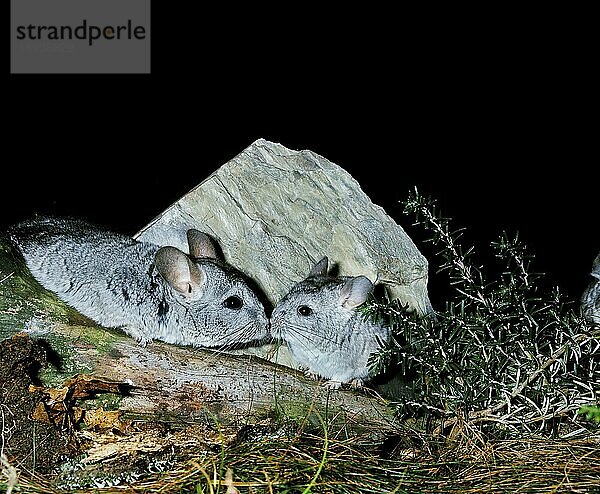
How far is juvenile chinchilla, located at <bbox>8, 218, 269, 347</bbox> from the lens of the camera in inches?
198

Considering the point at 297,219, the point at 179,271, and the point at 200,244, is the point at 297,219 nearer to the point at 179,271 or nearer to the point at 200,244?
the point at 200,244

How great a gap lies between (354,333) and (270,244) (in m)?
0.92

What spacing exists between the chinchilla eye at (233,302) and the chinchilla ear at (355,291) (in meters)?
0.71

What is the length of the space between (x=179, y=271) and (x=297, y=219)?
0.98 metres

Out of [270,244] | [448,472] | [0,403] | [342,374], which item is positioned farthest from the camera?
[270,244]

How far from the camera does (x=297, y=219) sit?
18.3 ft

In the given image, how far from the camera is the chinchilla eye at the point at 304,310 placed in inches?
204

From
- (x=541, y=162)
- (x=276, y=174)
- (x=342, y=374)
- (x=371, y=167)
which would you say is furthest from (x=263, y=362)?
(x=541, y=162)

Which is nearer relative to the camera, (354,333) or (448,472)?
(448,472)

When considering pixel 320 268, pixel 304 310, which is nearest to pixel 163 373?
pixel 304 310

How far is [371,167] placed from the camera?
11945 mm

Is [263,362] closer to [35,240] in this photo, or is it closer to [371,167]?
[35,240]

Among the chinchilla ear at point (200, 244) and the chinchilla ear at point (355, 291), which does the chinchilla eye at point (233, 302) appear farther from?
the chinchilla ear at point (355, 291)

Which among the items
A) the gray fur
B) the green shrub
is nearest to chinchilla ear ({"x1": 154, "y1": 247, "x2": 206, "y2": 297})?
the green shrub
